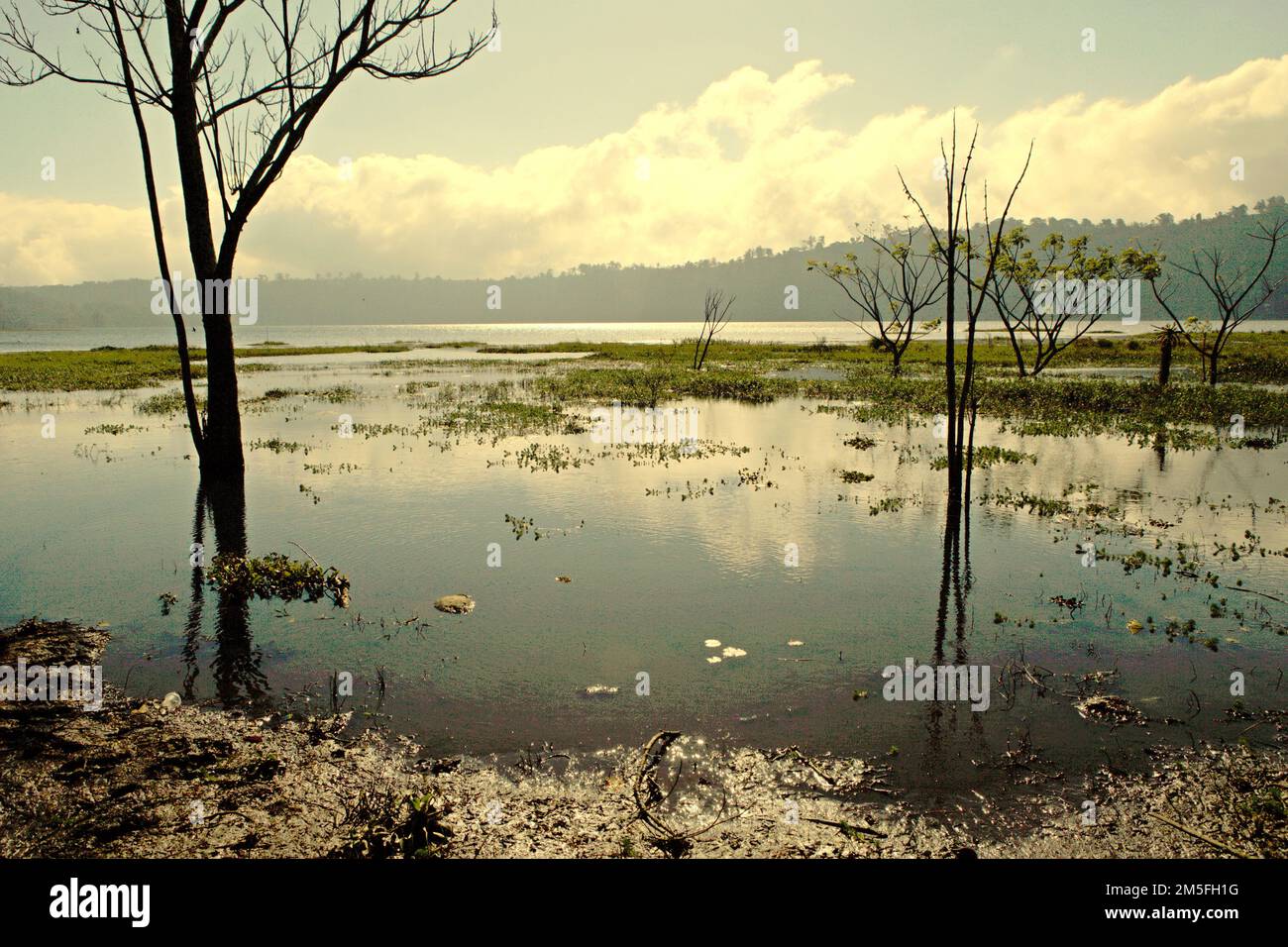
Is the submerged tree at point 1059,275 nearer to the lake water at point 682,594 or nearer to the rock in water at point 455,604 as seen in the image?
the lake water at point 682,594

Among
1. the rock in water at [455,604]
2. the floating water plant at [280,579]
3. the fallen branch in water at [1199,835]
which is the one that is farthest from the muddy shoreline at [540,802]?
the floating water plant at [280,579]

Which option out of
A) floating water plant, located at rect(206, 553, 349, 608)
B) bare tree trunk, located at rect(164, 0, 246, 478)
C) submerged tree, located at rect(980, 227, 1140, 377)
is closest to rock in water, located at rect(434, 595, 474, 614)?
floating water plant, located at rect(206, 553, 349, 608)

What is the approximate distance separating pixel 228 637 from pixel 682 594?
18.7 feet

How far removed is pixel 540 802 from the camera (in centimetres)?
570

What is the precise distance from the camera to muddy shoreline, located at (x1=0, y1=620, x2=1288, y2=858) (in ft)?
16.8

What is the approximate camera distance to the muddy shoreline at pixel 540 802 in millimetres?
5133

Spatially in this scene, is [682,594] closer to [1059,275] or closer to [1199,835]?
[1199,835]

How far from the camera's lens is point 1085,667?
26.7 feet

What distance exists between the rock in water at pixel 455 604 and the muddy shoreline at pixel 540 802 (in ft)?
10.3

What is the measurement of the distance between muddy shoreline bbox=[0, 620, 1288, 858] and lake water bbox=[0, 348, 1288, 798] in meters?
0.39

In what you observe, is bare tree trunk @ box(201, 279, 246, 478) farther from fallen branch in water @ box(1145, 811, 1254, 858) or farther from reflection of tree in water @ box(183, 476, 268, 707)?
fallen branch in water @ box(1145, 811, 1254, 858)

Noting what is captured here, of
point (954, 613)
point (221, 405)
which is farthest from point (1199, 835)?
point (221, 405)

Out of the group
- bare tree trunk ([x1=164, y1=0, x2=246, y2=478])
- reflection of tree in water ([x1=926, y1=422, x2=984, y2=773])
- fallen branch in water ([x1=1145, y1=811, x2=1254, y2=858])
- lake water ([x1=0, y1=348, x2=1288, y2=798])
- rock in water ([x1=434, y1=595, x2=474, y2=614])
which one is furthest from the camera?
bare tree trunk ([x1=164, y1=0, x2=246, y2=478])

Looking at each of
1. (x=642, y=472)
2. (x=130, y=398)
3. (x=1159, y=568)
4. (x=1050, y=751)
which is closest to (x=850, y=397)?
(x=642, y=472)
